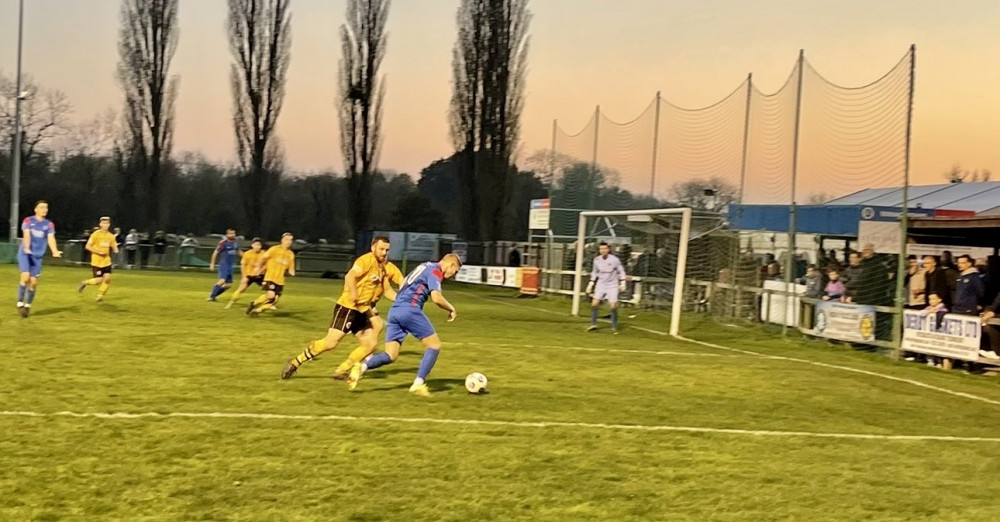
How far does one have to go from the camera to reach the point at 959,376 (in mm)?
16094

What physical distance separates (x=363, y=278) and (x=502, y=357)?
483 centimetres

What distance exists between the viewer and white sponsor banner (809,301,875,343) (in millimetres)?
19203

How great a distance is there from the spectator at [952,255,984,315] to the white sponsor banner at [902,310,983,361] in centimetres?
20

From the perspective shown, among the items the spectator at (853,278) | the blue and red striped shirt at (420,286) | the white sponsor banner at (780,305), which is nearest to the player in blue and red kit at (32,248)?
the blue and red striped shirt at (420,286)

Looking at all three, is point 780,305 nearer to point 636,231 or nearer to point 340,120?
point 636,231

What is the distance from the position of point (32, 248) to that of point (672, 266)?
17523 mm

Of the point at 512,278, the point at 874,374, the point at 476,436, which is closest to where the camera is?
the point at 476,436

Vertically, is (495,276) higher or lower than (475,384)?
higher

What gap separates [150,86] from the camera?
180ft

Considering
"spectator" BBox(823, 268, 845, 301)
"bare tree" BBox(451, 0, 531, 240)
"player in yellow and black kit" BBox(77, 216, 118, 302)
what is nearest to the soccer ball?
"spectator" BBox(823, 268, 845, 301)

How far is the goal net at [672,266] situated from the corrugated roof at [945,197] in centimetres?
950

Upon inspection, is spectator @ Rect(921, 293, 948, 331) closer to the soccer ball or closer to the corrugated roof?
the soccer ball

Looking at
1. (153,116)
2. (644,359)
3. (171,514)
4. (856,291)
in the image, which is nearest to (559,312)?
(856,291)

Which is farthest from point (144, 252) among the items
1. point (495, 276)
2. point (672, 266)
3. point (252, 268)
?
point (672, 266)
